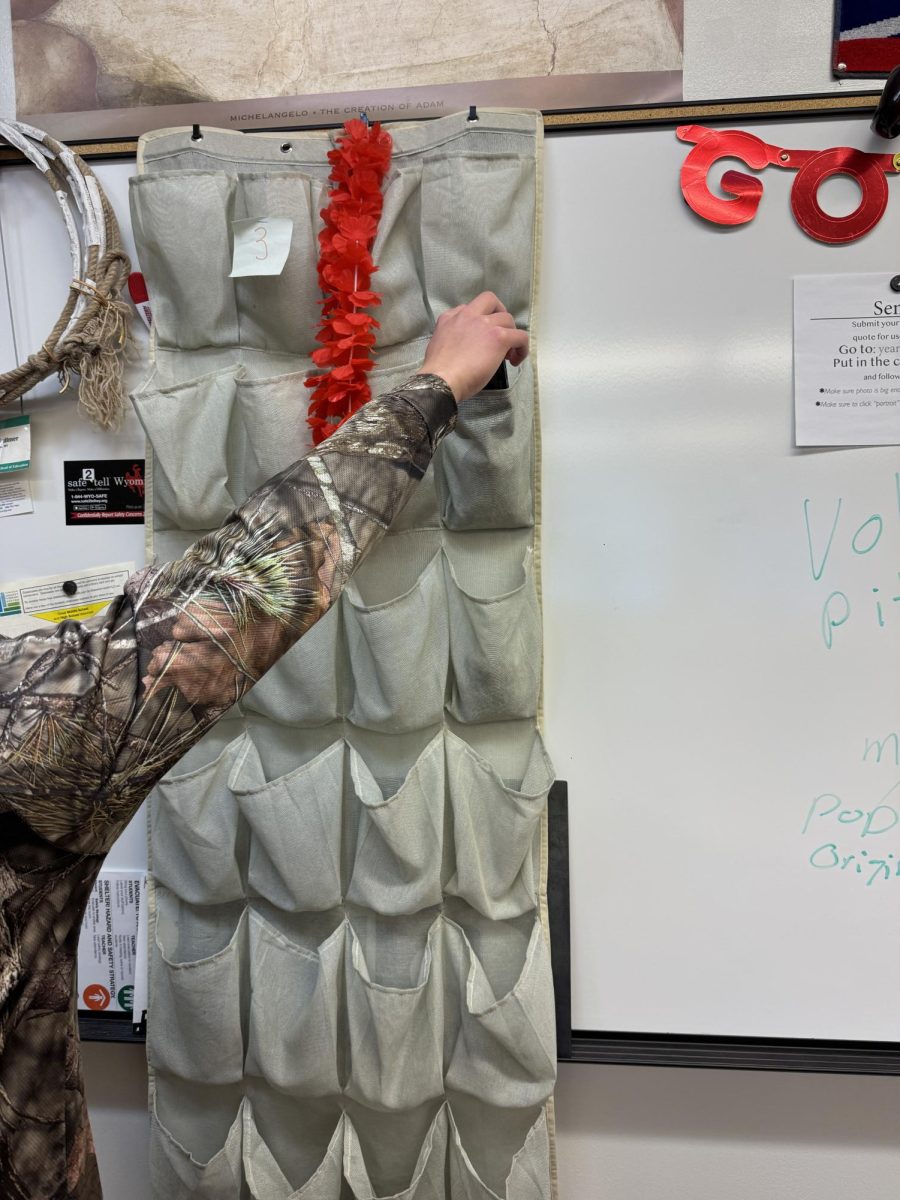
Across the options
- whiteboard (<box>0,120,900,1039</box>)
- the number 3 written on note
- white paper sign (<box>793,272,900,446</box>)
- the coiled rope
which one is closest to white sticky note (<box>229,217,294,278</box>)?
the number 3 written on note

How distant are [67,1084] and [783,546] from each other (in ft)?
3.08

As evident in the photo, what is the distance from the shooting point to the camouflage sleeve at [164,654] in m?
0.57

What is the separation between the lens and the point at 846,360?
108 centimetres

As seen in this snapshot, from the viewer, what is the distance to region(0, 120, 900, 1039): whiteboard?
1.09m

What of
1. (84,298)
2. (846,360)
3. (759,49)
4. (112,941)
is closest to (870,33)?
(759,49)

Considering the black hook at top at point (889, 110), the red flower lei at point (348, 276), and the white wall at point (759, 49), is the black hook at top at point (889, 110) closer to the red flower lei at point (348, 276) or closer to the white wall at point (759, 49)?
the white wall at point (759, 49)

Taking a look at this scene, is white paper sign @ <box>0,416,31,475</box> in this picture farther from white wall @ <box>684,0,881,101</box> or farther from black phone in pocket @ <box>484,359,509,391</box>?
white wall @ <box>684,0,881,101</box>

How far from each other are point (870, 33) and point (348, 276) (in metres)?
0.70

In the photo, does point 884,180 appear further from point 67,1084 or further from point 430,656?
point 67,1084

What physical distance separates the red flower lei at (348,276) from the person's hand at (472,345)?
0.38 feet

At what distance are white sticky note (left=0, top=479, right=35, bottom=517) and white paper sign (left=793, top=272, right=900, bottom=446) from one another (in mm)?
1021

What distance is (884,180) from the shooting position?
1063 mm

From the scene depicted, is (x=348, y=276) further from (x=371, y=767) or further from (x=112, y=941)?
(x=112, y=941)

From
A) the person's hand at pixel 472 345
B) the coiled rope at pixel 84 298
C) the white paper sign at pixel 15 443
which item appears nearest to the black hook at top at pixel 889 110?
the person's hand at pixel 472 345
